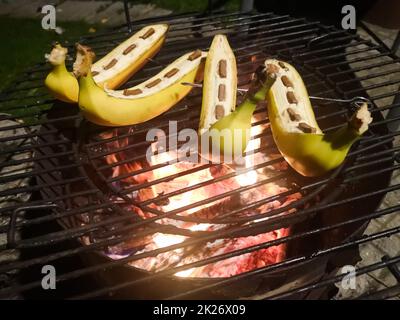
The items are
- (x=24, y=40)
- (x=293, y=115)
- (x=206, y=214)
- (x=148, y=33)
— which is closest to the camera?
(x=293, y=115)

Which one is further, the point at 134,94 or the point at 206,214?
the point at 206,214

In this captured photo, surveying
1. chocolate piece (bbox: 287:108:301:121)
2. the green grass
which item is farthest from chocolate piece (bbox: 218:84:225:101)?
the green grass

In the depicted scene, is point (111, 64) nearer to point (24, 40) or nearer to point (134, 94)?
point (134, 94)

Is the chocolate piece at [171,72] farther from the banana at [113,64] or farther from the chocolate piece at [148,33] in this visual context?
the chocolate piece at [148,33]

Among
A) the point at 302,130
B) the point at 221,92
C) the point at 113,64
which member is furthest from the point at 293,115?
the point at 113,64
